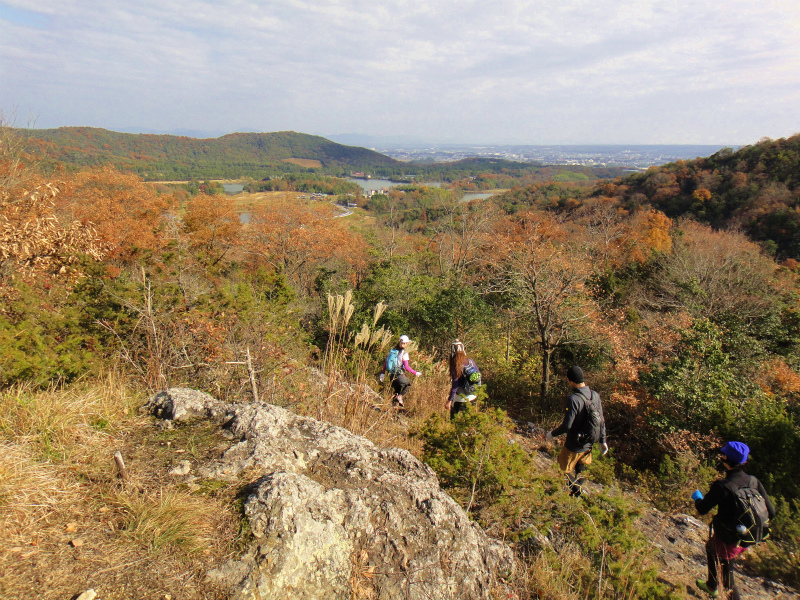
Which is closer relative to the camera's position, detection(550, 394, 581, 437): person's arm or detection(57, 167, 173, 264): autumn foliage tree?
detection(550, 394, 581, 437): person's arm

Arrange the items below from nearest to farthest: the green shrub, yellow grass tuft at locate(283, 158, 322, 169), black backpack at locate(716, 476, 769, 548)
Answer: the green shrub, black backpack at locate(716, 476, 769, 548), yellow grass tuft at locate(283, 158, 322, 169)

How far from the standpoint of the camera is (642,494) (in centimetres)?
562

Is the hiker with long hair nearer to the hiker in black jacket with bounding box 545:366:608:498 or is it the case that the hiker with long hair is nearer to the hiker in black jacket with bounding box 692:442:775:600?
the hiker in black jacket with bounding box 545:366:608:498

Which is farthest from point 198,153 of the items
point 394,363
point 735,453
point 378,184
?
point 735,453

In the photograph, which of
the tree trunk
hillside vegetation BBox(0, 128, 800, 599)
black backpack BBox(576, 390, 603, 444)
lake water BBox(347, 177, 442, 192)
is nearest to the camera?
hillside vegetation BBox(0, 128, 800, 599)

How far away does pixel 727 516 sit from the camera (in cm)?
346

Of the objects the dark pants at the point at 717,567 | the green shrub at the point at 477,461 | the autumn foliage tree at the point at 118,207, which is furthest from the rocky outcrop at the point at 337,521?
the autumn foliage tree at the point at 118,207

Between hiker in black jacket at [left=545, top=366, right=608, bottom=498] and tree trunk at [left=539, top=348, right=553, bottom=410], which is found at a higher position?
hiker in black jacket at [left=545, top=366, right=608, bottom=498]

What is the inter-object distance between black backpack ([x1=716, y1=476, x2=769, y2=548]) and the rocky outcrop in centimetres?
232

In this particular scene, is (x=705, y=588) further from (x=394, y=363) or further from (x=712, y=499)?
(x=394, y=363)

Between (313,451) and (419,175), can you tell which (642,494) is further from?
(419,175)

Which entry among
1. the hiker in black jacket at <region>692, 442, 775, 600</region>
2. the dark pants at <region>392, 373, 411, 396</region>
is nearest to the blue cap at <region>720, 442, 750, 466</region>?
the hiker in black jacket at <region>692, 442, 775, 600</region>

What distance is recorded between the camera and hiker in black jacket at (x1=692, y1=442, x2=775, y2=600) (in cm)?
342

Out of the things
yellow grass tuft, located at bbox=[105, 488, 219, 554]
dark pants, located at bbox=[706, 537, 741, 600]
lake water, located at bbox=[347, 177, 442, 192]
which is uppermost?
lake water, located at bbox=[347, 177, 442, 192]
